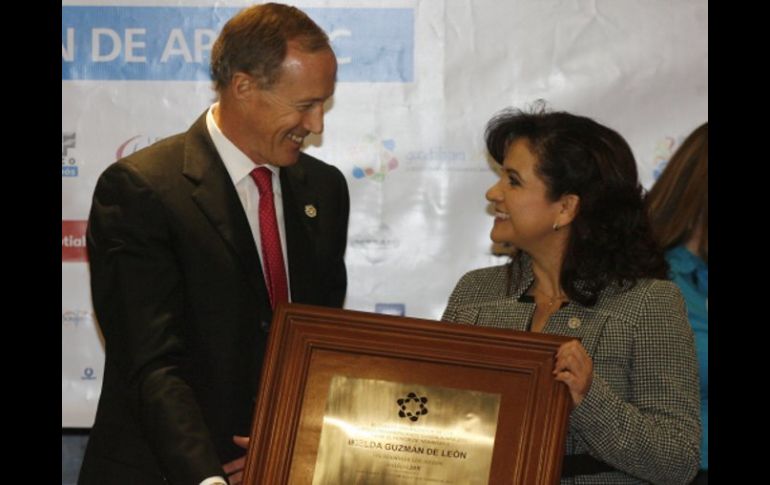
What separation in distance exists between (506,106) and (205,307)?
5.79 ft

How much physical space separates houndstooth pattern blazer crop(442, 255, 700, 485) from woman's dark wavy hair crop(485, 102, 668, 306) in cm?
5

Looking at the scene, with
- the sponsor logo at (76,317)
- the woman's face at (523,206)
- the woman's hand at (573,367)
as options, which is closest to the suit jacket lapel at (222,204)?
the woman's face at (523,206)

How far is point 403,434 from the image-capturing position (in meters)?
2.64

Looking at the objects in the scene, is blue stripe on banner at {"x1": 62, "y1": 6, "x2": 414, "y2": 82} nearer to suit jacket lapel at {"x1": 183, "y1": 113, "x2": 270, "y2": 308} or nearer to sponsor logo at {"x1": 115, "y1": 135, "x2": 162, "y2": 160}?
sponsor logo at {"x1": 115, "y1": 135, "x2": 162, "y2": 160}

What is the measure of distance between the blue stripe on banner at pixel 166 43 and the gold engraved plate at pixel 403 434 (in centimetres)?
195

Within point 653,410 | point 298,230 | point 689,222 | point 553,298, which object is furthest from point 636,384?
point 689,222

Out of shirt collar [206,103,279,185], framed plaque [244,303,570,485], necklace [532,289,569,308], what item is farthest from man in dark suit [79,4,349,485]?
necklace [532,289,569,308]

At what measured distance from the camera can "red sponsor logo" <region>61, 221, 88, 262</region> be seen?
4.36m

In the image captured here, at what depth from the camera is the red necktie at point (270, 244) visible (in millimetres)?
3217

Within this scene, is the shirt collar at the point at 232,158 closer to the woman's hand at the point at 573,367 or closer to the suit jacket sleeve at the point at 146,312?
the suit jacket sleeve at the point at 146,312

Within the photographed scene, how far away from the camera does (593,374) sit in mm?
2785

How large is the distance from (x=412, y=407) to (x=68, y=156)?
2258 millimetres
